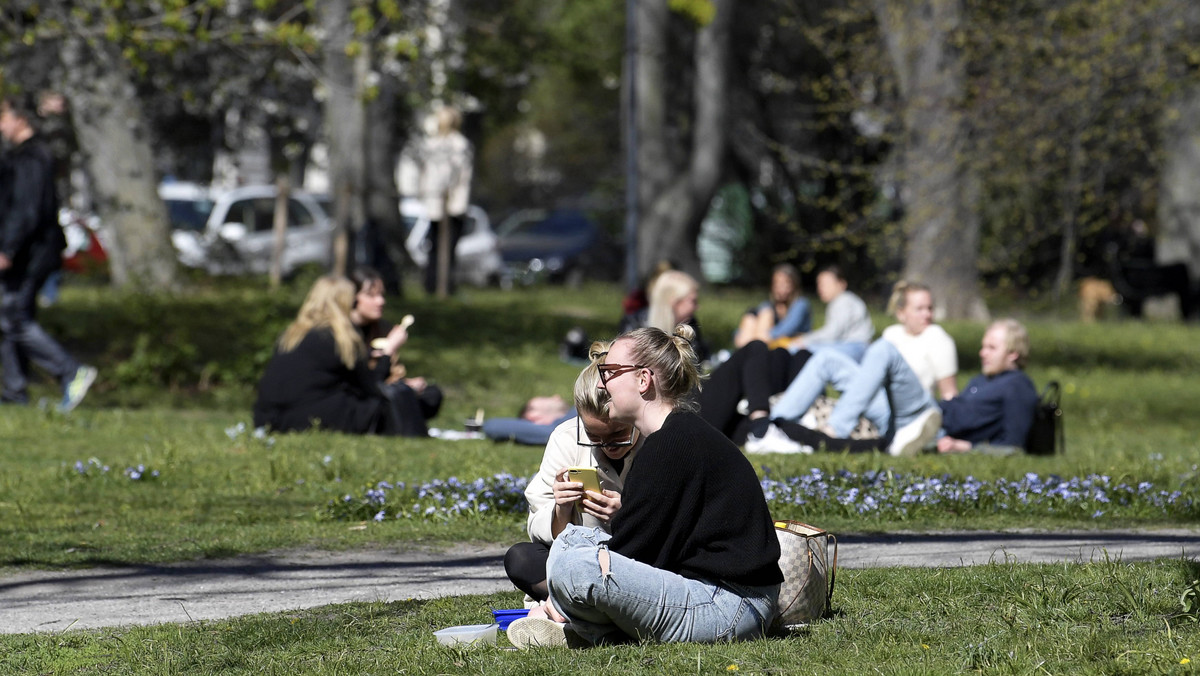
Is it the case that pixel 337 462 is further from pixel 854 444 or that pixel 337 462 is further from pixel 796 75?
pixel 796 75

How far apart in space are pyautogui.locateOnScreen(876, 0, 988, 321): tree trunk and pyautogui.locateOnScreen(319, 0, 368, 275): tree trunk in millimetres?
5575

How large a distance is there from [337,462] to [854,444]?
3230 mm

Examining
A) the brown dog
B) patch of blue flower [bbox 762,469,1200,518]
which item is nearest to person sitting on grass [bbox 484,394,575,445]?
patch of blue flower [bbox 762,469,1200,518]

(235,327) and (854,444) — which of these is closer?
(854,444)

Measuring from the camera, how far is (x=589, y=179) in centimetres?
4206

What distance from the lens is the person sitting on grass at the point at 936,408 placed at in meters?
9.89

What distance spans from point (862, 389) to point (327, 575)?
4.45 meters

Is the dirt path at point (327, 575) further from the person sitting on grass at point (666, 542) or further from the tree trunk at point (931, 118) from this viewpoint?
the tree trunk at point (931, 118)

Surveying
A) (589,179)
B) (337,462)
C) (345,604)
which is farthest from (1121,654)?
(589,179)

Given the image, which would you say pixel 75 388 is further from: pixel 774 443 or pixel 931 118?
pixel 931 118

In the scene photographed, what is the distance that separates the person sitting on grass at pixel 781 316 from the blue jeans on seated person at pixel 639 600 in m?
7.88

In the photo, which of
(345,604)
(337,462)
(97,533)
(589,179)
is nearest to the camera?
(345,604)

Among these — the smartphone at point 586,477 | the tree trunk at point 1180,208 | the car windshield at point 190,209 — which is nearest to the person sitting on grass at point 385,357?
the smartphone at point 586,477

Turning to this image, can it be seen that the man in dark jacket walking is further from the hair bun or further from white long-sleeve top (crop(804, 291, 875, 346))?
the hair bun
